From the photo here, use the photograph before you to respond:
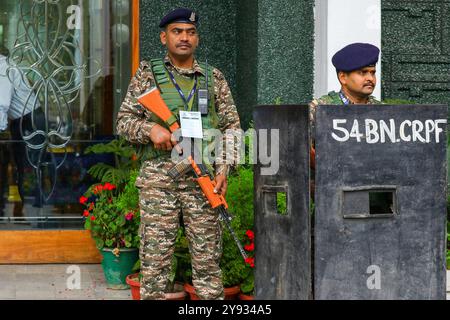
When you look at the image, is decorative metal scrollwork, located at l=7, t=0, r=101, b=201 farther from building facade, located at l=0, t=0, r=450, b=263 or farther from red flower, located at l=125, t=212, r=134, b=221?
red flower, located at l=125, t=212, r=134, b=221

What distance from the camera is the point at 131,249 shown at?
545 cm

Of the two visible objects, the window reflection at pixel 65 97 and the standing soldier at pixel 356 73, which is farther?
the window reflection at pixel 65 97

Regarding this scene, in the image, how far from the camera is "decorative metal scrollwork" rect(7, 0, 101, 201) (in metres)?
6.25

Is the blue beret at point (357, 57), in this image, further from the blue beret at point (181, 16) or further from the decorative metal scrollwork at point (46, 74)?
the decorative metal scrollwork at point (46, 74)

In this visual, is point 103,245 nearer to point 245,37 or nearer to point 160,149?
point 160,149

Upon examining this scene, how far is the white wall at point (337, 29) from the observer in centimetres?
561

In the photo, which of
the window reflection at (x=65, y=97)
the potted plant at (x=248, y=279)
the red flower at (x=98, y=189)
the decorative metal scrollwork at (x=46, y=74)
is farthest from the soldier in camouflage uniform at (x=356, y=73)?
the decorative metal scrollwork at (x=46, y=74)

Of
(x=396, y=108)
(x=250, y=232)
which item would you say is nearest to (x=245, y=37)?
(x=250, y=232)

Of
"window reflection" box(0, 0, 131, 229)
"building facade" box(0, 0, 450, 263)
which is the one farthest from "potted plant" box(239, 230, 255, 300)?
"window reflection" box(0, 0, 131, 229)

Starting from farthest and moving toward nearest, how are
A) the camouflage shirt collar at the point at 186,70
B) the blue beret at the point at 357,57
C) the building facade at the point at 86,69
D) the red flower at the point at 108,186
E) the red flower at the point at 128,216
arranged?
the building facade at the point at 86,69 → the red flower at the point at 108,186 → the red flower at the point at 128,216 → the camouflage shirt collar at the point at 186,70 → the blue beret at the point at 357,57

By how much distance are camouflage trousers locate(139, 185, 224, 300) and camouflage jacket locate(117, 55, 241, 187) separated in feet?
0.31

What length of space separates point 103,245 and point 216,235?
150 centimetres

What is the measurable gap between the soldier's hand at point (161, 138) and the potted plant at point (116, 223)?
1.39 meters

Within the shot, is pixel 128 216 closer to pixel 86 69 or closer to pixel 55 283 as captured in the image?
pixel 55 283
